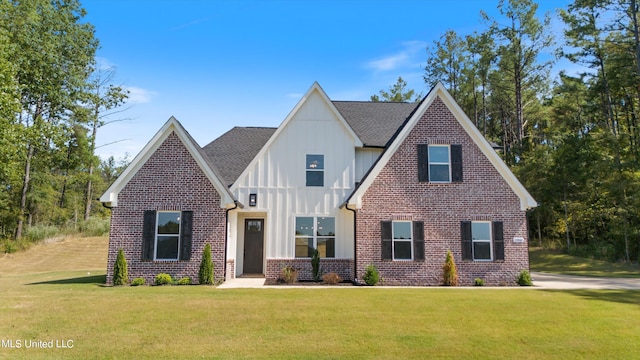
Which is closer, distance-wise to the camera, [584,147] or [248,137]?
[248,137]

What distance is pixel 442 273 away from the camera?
1495 centimetres

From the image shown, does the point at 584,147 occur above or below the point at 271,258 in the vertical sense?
above

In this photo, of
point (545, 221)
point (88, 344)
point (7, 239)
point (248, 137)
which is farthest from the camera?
point (545, 221)

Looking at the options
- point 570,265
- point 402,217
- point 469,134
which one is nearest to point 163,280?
point 402,217

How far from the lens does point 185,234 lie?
14773mm

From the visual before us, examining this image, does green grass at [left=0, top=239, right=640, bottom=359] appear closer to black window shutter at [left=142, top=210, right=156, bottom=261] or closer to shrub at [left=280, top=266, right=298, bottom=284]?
black window shutter at [left=142, top=210, right=156, bottom=261]

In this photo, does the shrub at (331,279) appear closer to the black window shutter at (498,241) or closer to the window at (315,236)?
the window at (315,236)

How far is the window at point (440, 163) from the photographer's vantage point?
1566 centimetres

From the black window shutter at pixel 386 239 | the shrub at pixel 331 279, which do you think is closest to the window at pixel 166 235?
the shrub at pixel 331 279

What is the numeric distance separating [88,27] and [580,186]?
4446cm

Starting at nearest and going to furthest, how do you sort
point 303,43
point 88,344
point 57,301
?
point 88,344, point 57,301, point 303,43

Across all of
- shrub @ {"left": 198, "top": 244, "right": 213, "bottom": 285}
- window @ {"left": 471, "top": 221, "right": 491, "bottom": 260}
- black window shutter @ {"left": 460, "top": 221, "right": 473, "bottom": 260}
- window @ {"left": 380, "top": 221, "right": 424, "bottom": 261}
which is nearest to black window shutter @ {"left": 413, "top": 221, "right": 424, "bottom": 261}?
window @ {"left": 380, "top": 221, "right": 424, "bottom": 261}

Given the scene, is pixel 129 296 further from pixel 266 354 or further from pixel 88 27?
pixel 88 27

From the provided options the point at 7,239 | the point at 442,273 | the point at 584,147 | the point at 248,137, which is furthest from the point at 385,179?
the point at 7,239
